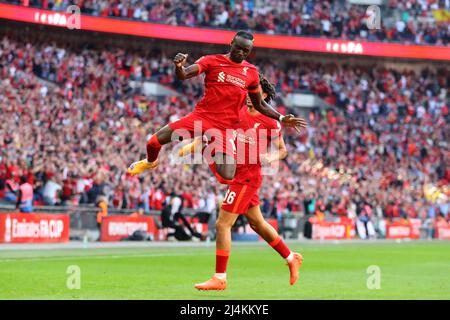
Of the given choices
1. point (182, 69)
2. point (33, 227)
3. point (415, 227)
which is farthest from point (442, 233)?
point (182, 69)

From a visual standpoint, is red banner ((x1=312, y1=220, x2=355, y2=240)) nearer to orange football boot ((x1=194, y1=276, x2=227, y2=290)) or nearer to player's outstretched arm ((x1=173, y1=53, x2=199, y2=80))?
orange football boot ((x1=194, y1=276, x2=227, y2=290))

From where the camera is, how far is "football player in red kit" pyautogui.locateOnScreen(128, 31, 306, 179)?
33.9ft

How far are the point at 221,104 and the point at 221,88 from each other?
20 centimetres

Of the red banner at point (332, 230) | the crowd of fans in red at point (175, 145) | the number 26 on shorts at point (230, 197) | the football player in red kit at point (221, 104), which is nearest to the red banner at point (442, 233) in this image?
the crowd of fans in red at point (175, 145)

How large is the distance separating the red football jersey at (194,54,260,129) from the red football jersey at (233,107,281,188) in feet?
1.51

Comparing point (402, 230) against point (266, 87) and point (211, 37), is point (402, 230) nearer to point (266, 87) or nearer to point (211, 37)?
point (211, 37)

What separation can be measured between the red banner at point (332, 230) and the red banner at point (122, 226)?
26.8 feet

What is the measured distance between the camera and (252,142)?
11117 millimetres

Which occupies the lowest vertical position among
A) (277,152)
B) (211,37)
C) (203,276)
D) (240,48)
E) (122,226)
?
(122,226)

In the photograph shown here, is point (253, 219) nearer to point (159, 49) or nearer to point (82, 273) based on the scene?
point (82, 273)

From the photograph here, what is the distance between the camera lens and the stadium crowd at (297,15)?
41.5 metres

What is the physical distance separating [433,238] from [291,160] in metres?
7.33

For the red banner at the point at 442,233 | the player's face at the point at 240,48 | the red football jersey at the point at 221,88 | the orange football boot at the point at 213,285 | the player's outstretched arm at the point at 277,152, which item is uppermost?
the player's face at the point at 240,48

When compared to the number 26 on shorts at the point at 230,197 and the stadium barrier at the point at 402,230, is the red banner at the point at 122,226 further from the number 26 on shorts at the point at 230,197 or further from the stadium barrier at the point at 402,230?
the number 26 on shorts at the point at 230,197
